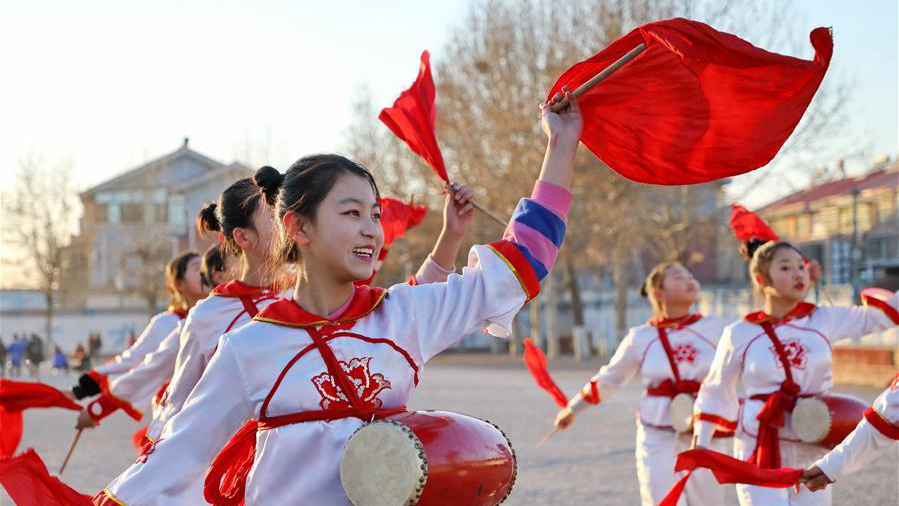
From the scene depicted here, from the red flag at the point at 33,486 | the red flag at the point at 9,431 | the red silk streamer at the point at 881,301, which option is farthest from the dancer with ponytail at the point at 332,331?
the red silk streamer at the point at 881,301

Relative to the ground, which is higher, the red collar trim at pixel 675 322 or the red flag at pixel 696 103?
the red flag at pixel 696 103

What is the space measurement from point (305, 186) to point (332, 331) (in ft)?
1.32

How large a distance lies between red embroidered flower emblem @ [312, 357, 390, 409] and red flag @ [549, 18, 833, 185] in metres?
0.86

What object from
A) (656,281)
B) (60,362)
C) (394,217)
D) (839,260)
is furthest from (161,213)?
(394,217)

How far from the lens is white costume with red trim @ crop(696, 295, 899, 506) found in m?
6.34

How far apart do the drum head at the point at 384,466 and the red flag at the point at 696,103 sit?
0.97 metres

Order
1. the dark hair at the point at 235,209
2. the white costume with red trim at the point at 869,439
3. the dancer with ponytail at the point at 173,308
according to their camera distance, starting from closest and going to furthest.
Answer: the dark hair at the point at 235,209
the white costume with red trim at the point at 869,439
the dancer with ponytail at the point at 173,308

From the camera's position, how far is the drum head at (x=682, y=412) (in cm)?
763

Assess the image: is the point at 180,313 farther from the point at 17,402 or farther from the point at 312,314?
the point at 312,314

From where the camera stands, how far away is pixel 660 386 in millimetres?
8062

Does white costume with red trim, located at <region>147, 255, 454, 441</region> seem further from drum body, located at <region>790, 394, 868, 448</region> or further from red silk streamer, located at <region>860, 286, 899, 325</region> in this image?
red silk streamer, located at <region>860, 286, 899, 325</region>

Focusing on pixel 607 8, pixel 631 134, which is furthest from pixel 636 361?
pixel 607 8

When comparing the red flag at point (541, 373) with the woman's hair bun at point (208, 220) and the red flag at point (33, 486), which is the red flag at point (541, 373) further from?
the red flag at point (33, 486)

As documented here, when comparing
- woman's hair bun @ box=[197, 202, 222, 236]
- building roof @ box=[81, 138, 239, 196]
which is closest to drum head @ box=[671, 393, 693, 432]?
woman's hair bun @ box=[197, 202, 222, 236]
